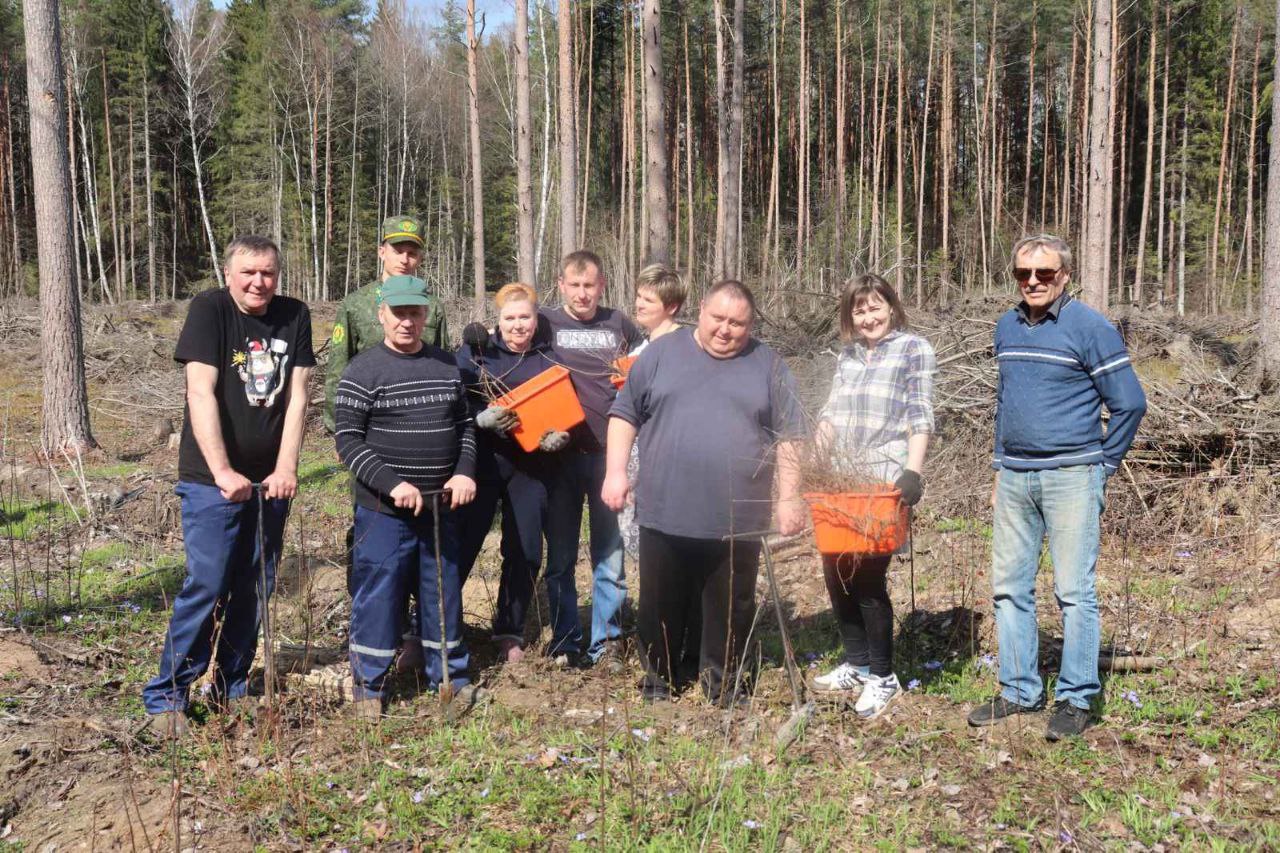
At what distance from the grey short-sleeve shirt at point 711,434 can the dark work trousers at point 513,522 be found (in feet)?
2.48

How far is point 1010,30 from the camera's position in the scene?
1212 inches

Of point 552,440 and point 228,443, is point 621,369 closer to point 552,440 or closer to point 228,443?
point 552,440


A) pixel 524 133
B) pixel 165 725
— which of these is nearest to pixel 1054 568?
pixel 165 725

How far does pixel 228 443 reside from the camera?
3.59 metres

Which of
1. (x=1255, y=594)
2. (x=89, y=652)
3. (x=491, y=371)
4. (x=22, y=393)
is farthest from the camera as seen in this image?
(x=22, y=393)

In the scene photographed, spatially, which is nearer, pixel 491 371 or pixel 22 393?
pixel 491 371

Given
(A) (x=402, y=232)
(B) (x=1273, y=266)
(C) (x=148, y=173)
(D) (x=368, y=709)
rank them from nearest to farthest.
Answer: (D) (x=368, y=709) < (A) (x=402, y=232) < (B) (x=1273, y=266) < (C) (x=148, y=173)

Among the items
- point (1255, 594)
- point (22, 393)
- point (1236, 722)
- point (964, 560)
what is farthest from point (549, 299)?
point (1236, 722)

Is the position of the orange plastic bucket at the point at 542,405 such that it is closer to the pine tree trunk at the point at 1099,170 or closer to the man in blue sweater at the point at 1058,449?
the man in blue sweater at the point at 1058,449

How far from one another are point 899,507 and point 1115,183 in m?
32.2

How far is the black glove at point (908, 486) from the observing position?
3432 millimetres

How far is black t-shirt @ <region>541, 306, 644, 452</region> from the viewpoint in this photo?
4.29 m

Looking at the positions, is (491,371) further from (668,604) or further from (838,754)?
Answer: (838,754)

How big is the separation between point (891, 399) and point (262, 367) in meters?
2.52
